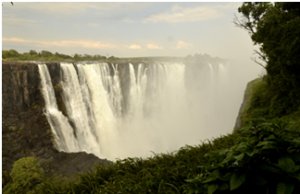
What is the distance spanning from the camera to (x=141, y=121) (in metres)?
42.4

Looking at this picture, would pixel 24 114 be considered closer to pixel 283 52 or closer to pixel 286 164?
pixel 283 52

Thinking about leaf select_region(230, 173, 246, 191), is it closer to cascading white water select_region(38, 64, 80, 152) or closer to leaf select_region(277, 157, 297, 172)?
leaf select_region(277, 157, 297, 172)

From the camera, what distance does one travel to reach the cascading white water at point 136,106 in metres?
31.1

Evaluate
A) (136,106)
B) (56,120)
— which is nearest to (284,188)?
(56,120)

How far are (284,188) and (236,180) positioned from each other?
31 centimetres

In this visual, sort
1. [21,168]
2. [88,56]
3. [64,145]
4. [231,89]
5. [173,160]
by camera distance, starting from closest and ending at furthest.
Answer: [173,160] < [21,168] < [64,145] < [88,56] < [231,89]

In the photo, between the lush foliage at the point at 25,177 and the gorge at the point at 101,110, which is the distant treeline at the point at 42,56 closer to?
the gorge at the point at 101,110

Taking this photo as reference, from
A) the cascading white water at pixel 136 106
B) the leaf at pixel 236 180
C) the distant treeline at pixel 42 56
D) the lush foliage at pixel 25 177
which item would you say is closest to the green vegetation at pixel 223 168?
the leaf at pixel 236 180

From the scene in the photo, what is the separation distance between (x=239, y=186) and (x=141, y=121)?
1572 inches

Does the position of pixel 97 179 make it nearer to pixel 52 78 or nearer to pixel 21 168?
pixel 21 168

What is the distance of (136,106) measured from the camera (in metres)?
40.8

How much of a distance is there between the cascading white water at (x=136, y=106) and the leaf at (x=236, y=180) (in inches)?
1051

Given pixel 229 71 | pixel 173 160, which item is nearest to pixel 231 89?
pixel 229 71

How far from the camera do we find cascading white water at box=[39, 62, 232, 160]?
31109mm
